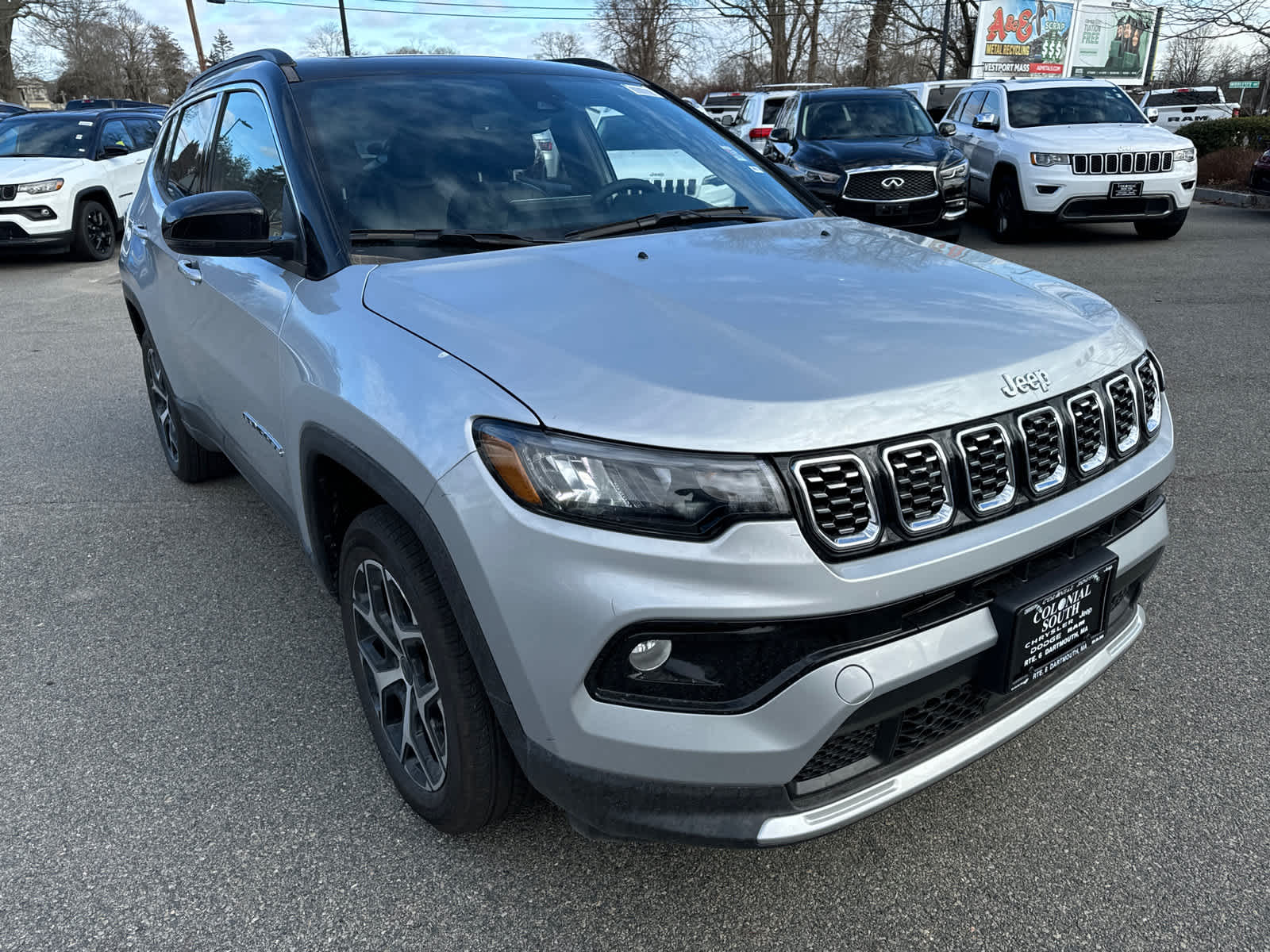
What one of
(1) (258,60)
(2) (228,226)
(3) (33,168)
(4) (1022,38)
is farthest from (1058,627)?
(4) (1022,38)

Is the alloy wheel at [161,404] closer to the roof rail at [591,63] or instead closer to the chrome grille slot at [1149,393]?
the roof rail at [591,63]

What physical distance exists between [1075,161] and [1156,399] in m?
8.80

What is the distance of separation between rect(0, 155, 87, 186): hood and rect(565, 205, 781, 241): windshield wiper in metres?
10.5

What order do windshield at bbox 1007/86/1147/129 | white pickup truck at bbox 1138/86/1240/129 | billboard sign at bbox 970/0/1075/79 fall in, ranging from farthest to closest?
billboard sign at bbox 970/0/1075/79 → white pickup truck at bbox 1138/86/1240/129 → windshield at bbox 1007/86/1147/129

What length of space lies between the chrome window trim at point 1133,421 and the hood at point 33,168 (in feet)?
38.6

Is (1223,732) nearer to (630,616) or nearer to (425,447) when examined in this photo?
(630,616)

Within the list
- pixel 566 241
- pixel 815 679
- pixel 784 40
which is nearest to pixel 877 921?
pixel 815 679

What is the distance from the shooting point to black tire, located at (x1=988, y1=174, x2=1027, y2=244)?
10.6 meters

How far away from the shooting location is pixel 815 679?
5.49 ft

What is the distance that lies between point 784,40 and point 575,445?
4593 centimetres

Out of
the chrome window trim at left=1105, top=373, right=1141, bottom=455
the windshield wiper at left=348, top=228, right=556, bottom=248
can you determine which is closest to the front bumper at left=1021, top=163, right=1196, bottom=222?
the chrome window trim at left=1105, top=373, right=1141, bottom=455

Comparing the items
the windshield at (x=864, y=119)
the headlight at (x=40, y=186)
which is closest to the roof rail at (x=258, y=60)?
the headlight at (x=40, y=186)

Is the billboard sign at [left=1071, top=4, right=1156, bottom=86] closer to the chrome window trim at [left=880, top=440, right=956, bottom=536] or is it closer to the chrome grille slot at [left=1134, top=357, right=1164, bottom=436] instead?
the chrome grille slot at [left=1134, top=357, right=1164, bottom=436]

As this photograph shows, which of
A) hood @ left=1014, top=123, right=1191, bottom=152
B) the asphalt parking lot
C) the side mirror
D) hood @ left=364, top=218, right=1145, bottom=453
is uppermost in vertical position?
the side mirror
